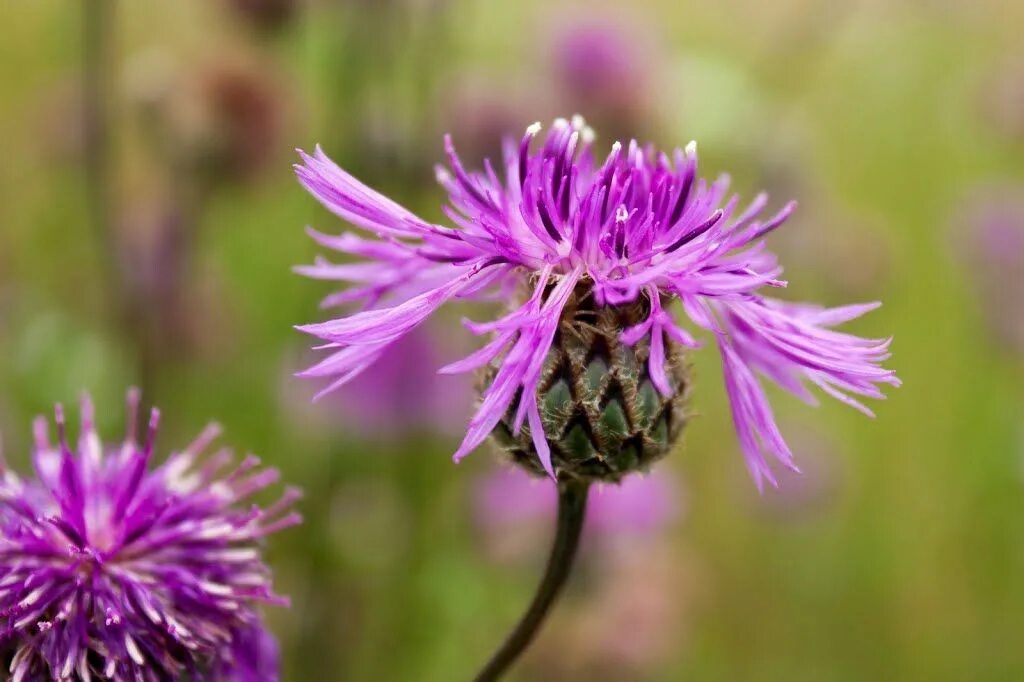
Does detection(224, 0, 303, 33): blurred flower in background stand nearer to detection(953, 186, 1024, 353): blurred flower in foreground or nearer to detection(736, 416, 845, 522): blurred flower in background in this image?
detection(736, 416, 845, 522): blurred flower in background

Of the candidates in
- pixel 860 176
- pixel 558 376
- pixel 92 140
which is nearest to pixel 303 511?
pixel 92 140

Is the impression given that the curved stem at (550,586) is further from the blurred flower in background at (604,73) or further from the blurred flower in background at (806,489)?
the blurred flower in background at (806,489)

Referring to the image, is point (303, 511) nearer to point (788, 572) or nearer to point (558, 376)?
point (788, 572)

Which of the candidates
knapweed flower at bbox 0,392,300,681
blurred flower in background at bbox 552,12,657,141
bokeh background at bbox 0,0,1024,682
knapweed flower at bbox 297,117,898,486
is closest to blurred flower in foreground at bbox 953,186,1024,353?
bokeh background at bbox 0,0,1024,682

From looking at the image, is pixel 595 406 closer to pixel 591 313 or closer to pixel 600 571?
pixel 591 313

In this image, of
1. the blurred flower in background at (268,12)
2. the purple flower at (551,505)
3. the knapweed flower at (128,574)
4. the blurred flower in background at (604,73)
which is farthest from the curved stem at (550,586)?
the blurred flower in background at (604,73)

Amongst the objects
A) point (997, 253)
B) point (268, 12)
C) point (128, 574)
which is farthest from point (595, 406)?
point (997, 253)
